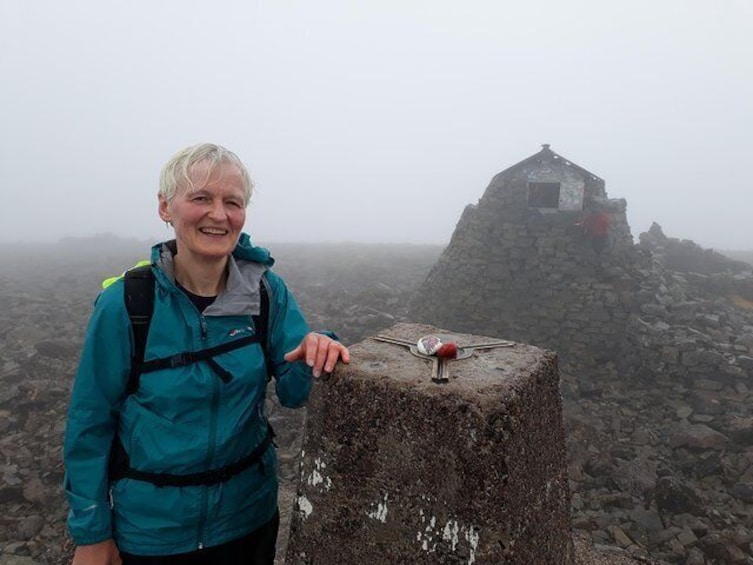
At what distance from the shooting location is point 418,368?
95.0 inches

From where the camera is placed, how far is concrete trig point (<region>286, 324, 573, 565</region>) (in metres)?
2.06

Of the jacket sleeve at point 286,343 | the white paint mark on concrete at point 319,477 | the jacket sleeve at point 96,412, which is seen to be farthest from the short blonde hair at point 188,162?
the white paint mark on concrete at point 319,477

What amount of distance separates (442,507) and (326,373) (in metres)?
0.80

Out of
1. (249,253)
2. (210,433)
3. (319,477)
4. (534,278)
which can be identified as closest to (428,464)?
(319,477)

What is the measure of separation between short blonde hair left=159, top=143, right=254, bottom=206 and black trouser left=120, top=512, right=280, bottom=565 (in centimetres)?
179

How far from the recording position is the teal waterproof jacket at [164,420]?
2.25 metres

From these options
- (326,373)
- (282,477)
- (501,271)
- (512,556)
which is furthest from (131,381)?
(501,271)

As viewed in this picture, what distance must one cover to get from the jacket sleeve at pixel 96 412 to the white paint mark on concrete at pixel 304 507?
0.91m

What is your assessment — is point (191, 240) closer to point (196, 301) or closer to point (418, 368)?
point (196, 301)

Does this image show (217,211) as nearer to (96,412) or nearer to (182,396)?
(182,396)

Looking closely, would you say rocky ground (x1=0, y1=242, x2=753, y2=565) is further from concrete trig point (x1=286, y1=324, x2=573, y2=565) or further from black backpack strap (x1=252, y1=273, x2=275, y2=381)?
black backpack strap (x1=252, y1=273, x2=275, y2=381)

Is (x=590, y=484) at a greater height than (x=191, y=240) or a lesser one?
lesser

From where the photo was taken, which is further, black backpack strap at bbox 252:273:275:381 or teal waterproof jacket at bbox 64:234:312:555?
black backpack strap at bbox 252:273:275:381

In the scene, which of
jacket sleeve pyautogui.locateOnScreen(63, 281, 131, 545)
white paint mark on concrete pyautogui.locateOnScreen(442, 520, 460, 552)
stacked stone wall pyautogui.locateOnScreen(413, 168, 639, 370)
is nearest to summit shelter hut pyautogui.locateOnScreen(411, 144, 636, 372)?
stacked stone wall pyautogui.locateOnScreen(413, 168, 639, 370)
